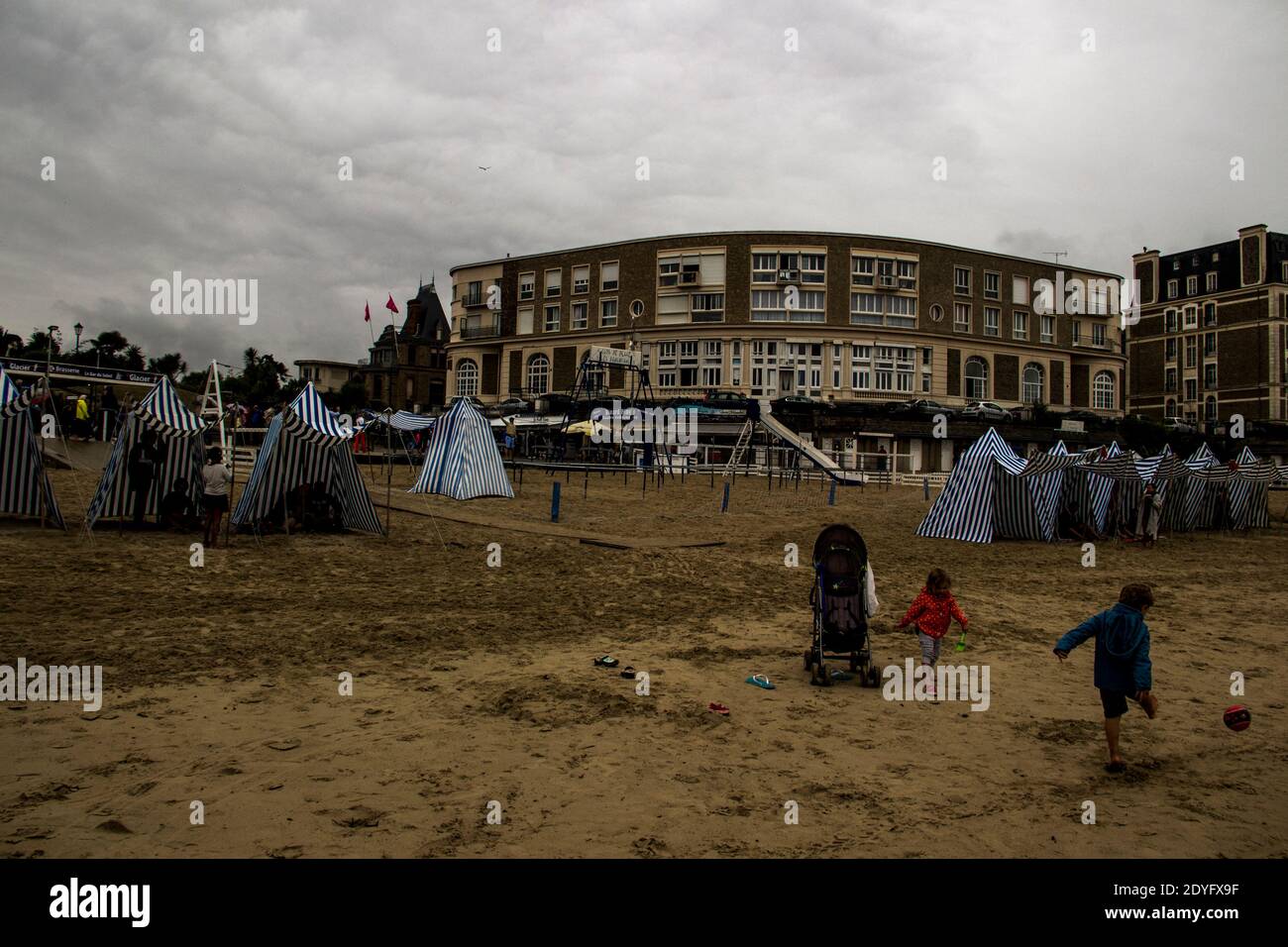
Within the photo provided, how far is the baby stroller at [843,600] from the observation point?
7.86 meters

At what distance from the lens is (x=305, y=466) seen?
16.6 m

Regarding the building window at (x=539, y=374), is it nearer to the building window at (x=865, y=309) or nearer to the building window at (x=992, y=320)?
the building window at (x=865, y=309)

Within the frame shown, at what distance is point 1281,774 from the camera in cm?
583

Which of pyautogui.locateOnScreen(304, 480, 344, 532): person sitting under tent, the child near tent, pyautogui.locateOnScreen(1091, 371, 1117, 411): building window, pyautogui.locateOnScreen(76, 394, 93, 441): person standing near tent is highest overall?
pyautogui.locateOnScreen(1091, 371, 1117, 411): building window

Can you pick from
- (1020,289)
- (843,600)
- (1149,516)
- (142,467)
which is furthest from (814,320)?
(843,600)

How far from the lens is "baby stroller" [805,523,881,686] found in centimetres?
786

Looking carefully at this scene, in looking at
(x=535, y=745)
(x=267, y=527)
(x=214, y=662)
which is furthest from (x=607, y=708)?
(x=267, y=527)

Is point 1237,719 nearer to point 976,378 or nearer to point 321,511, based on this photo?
point 321,511

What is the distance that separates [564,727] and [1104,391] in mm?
70884

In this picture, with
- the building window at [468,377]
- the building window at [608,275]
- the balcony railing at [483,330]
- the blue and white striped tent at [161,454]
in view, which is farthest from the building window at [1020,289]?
the blue and white striped tent at [161,454]

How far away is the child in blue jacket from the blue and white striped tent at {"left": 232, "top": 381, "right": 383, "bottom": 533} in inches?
505

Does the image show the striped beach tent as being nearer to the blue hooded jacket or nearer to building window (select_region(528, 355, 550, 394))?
the blue hooded jacket

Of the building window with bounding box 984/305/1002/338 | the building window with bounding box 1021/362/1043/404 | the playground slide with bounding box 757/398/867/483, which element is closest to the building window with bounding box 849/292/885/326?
the building window with bounding box 984/305/1002/338
